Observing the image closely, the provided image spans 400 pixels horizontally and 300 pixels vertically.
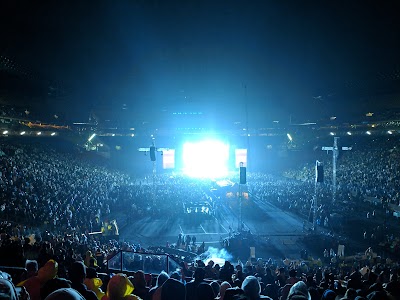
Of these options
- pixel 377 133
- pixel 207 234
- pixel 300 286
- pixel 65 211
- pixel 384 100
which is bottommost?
pixel 207 234

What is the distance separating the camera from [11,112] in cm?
3703

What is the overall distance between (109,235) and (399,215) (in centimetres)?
1954

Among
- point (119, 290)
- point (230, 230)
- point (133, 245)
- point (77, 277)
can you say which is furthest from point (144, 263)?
point (230, 230)

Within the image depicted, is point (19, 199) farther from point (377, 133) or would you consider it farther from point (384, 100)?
point (384, 100)

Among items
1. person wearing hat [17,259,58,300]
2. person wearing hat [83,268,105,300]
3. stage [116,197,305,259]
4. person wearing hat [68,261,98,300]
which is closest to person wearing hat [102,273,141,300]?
person wearing hat [68,261,98,300]

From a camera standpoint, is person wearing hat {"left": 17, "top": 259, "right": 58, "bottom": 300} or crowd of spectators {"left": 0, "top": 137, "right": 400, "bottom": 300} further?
person wearing hat {"left": 17, "top": 259, "right": 58, "bottom": 300}

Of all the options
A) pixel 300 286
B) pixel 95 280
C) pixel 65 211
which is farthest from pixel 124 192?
pixel 300 286

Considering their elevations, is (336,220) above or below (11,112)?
below

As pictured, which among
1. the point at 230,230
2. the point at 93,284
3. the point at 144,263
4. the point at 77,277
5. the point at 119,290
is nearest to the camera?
the point at 119,290

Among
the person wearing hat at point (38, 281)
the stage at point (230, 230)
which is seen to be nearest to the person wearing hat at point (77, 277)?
the person wearing hat at point (38, 281)

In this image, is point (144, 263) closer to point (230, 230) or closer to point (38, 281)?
point (38, 281)

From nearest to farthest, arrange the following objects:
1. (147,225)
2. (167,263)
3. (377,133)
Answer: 1. (167,263)
2. (147,225)
3. (377,133)

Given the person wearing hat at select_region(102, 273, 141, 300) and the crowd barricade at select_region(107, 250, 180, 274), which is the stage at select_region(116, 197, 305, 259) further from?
the person wearing hat at select_region(102, 273, 141, 300)

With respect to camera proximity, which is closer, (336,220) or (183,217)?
(336,220)
